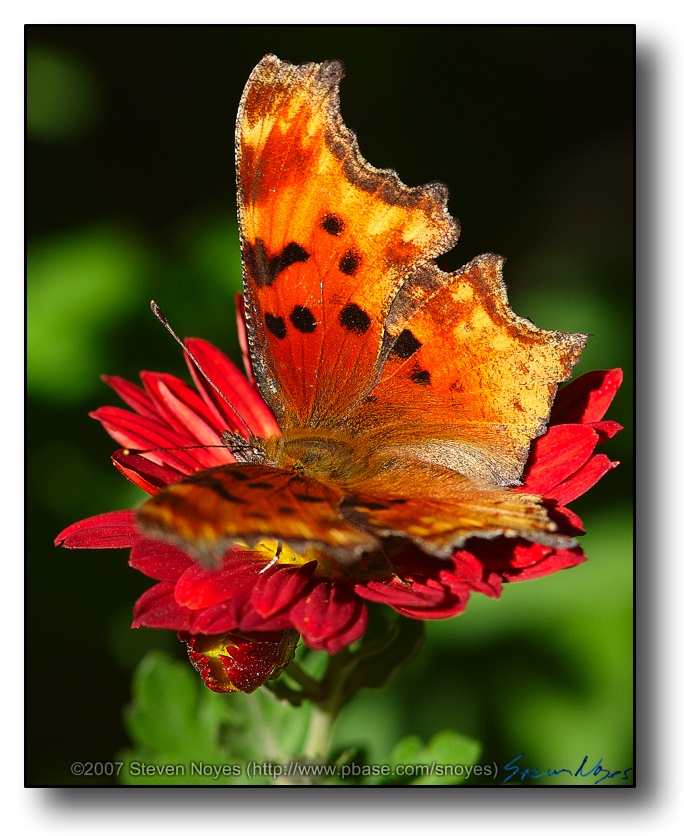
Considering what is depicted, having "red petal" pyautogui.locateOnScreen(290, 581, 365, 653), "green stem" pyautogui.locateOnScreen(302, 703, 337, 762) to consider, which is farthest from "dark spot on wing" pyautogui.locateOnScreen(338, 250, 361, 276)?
"green stem" pyautogui.locateOnScreen(302, 703, 337, 762)

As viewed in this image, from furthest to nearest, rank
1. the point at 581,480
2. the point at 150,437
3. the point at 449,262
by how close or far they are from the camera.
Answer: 1. the point at 449,262
2. the point at 150,437
3. the point at 581,480

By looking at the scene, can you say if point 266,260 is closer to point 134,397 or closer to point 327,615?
point 134,397

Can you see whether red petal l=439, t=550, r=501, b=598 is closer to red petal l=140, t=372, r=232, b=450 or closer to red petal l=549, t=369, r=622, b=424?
red petal l=549, t=369, r=622, b=424
